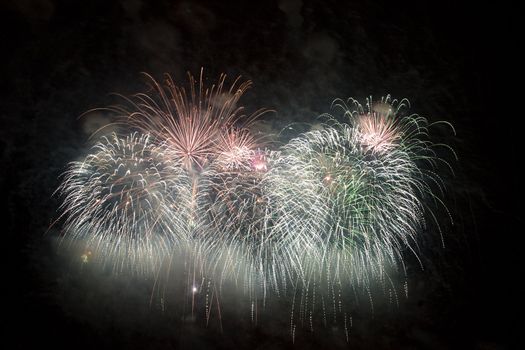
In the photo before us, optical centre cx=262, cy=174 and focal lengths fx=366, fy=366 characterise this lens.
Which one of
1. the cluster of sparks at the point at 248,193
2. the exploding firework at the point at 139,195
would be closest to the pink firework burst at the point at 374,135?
the cluster of sparks at the point at 248,193

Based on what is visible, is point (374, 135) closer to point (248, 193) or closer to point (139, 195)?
point (248, 193)

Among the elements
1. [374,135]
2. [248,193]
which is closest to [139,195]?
[248,193]

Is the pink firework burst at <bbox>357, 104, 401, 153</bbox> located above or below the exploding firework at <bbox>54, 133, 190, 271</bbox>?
above

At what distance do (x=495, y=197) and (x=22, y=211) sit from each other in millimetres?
15429

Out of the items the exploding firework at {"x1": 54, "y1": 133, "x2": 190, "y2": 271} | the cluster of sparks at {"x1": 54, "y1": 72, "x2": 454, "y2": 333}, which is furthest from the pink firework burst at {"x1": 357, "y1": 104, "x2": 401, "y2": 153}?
the exploding firework at {"x1": 54, "y1": 133, "x2": 190, "y2": 271}

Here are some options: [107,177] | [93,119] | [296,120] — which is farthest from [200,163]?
[93,119]

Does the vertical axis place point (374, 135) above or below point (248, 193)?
above

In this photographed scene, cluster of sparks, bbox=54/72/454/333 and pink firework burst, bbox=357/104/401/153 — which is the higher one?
pink firework burst, bbox=357/104/401/153

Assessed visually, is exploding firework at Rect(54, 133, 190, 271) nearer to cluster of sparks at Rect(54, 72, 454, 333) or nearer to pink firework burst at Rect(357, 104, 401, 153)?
cluster of sparks at Rect(54, 72, 454, 333)

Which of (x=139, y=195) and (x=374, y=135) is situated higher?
(x=374, y=135)

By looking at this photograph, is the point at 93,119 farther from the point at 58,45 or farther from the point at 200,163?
the point at 200,163

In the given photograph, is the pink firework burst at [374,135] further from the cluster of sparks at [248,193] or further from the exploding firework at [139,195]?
the exploding firework at [139,195]

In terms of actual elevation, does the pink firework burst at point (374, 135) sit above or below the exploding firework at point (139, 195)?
above

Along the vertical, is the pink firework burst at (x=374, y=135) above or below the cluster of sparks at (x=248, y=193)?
above
